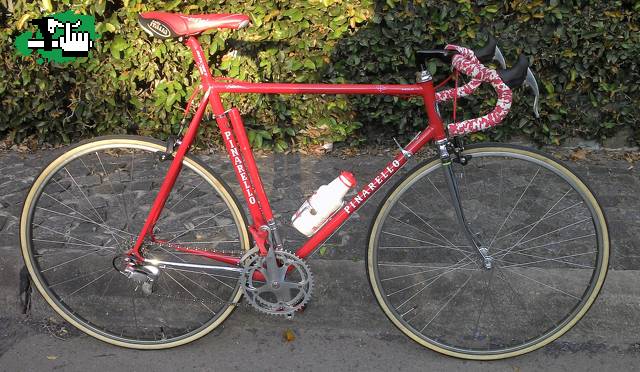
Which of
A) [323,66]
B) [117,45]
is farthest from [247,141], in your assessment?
[117,45]

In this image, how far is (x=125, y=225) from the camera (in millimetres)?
3311

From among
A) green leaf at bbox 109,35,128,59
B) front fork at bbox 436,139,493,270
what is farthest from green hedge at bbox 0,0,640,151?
front fork at bbox 436,139,493,270

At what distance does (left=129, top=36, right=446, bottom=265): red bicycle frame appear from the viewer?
7.86 feet

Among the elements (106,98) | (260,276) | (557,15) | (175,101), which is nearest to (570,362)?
(260,276)

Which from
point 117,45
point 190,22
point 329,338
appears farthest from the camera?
point 117,45

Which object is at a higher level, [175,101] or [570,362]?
[175,101]

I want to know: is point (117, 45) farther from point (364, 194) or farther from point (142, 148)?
point (364, 194)

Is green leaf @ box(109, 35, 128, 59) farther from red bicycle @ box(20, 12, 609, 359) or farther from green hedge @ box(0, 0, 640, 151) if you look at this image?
red bicycle @ box(20, 12, 609, 359)

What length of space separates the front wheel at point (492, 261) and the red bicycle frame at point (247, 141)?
0.13 m

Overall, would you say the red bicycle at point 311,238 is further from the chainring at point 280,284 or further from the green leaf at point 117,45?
the green leaf at point 117,45

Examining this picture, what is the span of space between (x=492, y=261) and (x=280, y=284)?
0.96 metres

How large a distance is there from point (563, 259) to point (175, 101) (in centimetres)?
277

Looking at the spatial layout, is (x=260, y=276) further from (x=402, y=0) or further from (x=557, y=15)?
(x=557, y=15)

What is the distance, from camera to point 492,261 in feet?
8.67
